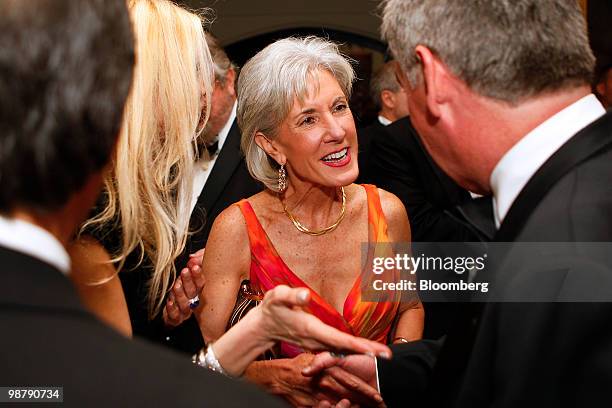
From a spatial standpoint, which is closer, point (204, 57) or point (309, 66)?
point (204, 57)

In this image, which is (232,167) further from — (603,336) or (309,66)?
(603,336)

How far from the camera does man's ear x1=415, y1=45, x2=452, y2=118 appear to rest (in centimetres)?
160

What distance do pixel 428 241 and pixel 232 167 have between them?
3.15 feet

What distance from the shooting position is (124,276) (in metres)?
2.10

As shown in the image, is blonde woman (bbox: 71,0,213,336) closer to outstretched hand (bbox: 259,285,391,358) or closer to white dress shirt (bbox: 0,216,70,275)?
outstretched hand (bbox: 259,285,391,358)

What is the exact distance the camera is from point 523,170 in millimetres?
1482

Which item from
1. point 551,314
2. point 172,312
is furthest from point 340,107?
point 551,314

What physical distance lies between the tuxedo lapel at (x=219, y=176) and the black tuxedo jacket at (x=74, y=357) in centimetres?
260

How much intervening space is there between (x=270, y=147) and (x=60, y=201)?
2004 millimetres

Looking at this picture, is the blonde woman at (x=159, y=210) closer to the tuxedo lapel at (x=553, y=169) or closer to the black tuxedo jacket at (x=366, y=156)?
the tuxedo lapel at (x=553, y=169)

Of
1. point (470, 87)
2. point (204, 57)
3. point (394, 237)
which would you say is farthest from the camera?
point (394, 237)

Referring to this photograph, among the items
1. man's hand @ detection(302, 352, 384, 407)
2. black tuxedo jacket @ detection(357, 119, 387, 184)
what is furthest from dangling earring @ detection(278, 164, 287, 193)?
black tuxedo jacket @ detection(357, 119, 387, 184)

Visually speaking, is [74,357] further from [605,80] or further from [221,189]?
[605,80]

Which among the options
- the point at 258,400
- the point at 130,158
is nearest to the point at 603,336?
the point at 258,400
